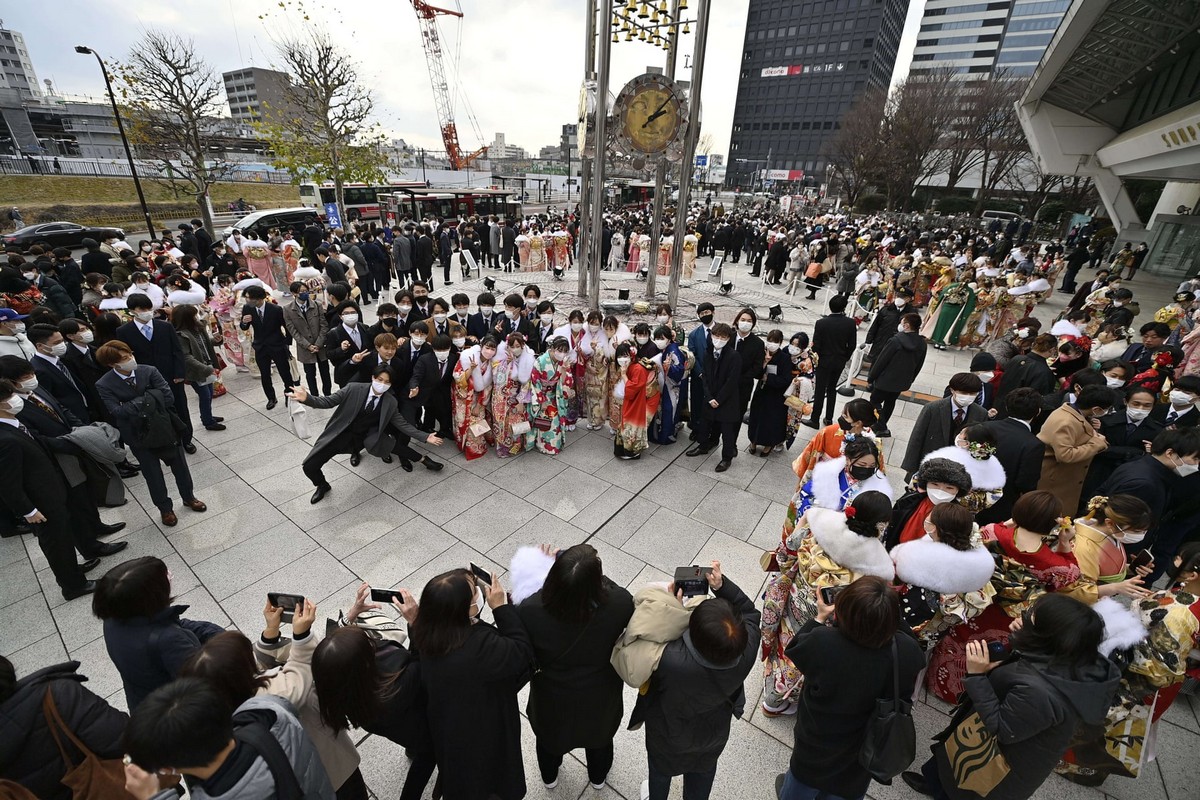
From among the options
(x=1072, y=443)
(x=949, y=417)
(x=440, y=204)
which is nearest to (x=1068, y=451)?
(x=1072, y=443)

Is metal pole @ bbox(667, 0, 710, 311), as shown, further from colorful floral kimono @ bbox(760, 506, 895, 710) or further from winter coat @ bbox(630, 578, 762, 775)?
winter coat @ bbox(630, 578, 762, 775)

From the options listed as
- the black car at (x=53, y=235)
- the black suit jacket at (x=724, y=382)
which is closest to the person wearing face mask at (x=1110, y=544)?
the black suit jacket at (x=724, y=382)

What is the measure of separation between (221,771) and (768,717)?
116 inches

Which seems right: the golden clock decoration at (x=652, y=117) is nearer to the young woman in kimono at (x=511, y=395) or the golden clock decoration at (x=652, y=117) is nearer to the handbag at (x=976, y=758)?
the young woman in kimono at (x=511, y=395)

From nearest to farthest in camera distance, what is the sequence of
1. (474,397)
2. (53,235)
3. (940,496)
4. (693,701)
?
(693,701), (940,496), (474,397), (53,235)

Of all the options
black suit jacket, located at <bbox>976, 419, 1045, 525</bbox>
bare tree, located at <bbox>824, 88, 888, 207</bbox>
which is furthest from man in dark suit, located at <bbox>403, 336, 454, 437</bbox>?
bare tree, located at <bbox>824, 88, 888, 207</bbox>

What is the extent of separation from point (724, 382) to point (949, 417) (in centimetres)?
213

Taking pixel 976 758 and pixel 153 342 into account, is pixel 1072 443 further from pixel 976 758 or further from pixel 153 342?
pixel 153 342

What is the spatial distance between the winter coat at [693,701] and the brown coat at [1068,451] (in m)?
3.44

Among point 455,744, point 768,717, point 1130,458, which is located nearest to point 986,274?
point 1130,458

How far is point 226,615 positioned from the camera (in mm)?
3766

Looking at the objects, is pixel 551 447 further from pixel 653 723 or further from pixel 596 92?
pixel 596 92

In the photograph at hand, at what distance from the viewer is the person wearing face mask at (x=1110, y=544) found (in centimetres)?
262

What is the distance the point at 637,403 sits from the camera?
6.02 metres
